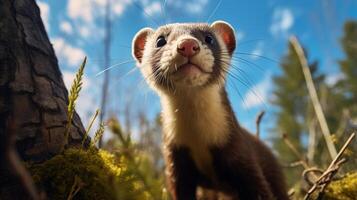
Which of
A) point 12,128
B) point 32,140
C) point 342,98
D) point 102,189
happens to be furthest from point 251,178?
point 342,98

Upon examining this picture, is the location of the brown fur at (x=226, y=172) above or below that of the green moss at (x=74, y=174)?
below

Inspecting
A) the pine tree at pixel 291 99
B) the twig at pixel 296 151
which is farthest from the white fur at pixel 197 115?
the pine tree at pixel 291 99

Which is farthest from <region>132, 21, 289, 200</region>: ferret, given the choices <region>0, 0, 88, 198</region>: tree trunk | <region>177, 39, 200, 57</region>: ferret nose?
<region>0, 0, 88, 198</region>: tree trunk

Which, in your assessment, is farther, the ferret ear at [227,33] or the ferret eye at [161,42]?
the ferret ear at [227,33]

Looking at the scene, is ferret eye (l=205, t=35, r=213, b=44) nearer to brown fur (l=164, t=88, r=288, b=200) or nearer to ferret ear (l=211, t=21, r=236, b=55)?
ferret ear (l=211, t=21, r=236, b=55)

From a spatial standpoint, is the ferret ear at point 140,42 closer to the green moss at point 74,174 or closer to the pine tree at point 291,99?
the green moss at point 74,174

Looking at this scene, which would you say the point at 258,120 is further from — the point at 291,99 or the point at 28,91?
the point at 291,99
